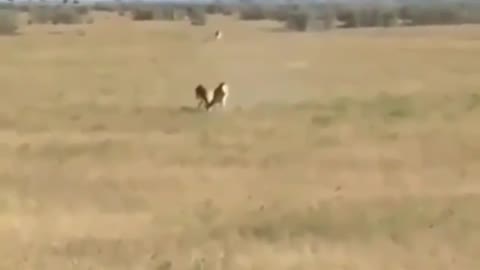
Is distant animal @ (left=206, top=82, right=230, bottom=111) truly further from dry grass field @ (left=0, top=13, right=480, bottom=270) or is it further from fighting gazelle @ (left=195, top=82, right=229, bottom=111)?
dry grass field @ (left=0, top=13, right=480, bottom=270)

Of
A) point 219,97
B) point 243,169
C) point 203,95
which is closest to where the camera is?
point 243,169

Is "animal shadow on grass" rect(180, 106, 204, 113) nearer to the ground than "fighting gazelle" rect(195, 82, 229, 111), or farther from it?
nearer to the ground

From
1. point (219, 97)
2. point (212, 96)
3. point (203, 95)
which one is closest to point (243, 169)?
point (219, 97)

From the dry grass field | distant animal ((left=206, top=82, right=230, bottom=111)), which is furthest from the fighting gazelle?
the dry grass field

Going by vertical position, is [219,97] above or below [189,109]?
above

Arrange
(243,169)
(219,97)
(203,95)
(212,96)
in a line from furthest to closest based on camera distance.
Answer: (203,95) < (212,96) < (219,97) < (243,169)

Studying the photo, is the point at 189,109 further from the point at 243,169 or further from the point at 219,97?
the point at 243,169

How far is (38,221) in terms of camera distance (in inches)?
531

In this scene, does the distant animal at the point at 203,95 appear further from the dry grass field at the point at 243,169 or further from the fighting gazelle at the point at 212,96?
the dry grass field at the point at 243,169

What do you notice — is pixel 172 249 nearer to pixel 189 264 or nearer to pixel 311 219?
pixel 189 264

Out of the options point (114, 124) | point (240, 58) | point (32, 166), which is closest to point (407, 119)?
point (114, 124)

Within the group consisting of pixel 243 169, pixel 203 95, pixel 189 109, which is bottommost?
pixel 189 109

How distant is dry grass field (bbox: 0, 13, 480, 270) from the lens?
1191 cm

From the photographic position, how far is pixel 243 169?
17703mm
